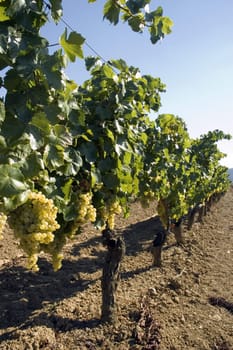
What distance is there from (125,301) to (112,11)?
5.65 meters

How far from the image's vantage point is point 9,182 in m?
1.62

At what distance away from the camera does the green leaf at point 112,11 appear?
240cm

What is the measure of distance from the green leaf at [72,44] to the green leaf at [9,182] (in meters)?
0.82

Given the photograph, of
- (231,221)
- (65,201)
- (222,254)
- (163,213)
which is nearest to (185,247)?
(222,254)

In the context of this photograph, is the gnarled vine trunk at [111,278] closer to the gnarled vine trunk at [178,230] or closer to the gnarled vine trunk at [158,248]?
the gnarled vine trunk at [158,248]

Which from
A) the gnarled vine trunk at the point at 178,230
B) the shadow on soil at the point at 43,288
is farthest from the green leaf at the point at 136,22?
the gnarled vine trunk at the point at 178,230

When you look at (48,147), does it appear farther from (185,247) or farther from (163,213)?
(185,247)

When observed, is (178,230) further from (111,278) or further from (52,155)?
(52,155)

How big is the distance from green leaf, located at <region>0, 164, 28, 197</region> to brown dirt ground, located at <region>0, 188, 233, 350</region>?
4.28 metres

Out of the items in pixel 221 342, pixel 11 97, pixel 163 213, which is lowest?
pixel 221 342

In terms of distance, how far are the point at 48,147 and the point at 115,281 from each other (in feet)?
14.2

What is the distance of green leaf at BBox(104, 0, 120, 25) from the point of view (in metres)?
2.40

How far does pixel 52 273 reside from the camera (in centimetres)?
795

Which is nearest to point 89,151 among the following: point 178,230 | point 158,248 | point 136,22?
point 136,22
